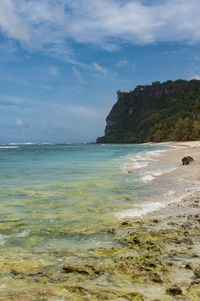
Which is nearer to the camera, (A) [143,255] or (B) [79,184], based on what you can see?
(A) [143,255]

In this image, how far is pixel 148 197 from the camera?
2111 centimetres

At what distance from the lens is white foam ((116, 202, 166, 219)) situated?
16609 millimetres

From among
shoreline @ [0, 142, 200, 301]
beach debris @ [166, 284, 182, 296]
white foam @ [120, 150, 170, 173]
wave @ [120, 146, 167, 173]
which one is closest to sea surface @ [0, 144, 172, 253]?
shoreline @ [0, 142, 200, 301]

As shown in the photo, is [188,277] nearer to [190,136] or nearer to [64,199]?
[64,199]

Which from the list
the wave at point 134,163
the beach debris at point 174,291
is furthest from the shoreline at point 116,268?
the wave at point 134,163

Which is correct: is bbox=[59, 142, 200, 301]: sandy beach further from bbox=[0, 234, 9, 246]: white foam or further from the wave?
the wave

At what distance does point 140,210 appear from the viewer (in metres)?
→ 17.5

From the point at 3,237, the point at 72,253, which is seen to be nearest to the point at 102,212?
the point at 3,237

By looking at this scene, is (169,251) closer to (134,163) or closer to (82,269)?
(82,269)

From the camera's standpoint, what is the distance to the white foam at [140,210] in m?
16.6

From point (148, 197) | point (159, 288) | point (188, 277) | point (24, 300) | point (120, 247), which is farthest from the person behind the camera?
point (148, 197)

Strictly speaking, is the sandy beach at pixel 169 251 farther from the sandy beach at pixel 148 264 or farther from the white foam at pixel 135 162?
the white foam at pixel 135 162

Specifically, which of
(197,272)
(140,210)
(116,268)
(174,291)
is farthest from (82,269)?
(140,210)

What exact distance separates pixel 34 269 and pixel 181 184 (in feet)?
58.3
